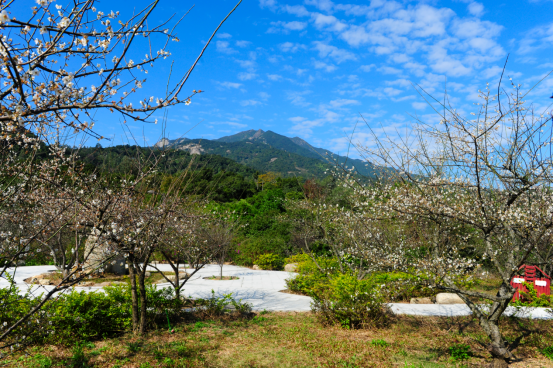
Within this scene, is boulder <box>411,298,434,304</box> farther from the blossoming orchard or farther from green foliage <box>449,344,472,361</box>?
green foliage <box>449,344,472,361</box>

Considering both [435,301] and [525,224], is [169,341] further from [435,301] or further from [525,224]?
[435,301]

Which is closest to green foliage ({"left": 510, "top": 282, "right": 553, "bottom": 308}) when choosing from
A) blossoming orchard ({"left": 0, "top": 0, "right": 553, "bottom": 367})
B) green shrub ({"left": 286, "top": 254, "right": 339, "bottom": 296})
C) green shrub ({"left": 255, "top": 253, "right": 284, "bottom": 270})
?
blossoming orchard ({"left": 0, "top": 0, "right": 553, "bottom": 367})

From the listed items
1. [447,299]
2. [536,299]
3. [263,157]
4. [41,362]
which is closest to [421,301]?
[447,299]

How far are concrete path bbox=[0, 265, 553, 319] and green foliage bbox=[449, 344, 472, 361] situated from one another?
1.65 metres

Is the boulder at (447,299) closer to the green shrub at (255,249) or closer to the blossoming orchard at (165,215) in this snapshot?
the blossoming orchard at (165,215)

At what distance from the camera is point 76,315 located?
15.6 ft

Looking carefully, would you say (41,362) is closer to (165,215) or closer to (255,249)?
(165,215)

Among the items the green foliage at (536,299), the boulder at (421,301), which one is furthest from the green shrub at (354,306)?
the green foliage at (536,299)

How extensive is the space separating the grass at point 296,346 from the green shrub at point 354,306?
21 cm

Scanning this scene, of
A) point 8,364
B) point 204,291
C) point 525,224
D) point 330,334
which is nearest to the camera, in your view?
point 525,224

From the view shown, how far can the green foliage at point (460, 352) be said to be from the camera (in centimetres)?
417

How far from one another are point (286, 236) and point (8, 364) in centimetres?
1357

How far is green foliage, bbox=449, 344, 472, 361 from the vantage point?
4.17 meters

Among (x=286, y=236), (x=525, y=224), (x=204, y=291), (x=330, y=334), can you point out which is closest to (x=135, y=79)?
(x=525, y=224)
